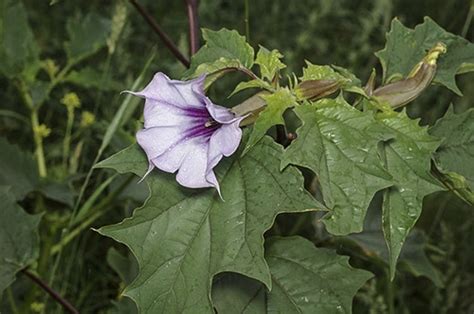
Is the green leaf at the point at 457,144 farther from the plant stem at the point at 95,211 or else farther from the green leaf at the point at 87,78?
the green leaf at the point at 87,78

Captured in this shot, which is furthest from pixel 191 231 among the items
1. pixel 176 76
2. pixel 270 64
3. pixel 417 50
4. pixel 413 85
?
pixel 176 76

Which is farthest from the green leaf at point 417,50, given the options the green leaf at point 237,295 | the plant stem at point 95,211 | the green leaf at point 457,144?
the plant stem at point 95,211

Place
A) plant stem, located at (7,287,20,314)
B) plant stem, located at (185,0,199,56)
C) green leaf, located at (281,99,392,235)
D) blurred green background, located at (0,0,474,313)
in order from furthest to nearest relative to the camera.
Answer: blurred green background, located at (0,0,474,313)
plant stem, located at (7,287,20,314)
plant stem, located at (185,0,199,56)
green leaf, located at (281,99,392,235)

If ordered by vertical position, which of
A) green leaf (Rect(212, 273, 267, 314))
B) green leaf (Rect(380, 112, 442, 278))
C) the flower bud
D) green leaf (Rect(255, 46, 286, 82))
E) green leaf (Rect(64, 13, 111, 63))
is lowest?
green leaf (Rect(64, 13, 111, 63))

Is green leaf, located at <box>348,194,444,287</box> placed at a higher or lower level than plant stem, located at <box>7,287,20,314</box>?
higher

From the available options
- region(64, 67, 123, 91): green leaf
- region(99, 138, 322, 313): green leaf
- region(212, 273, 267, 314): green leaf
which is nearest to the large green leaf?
region(212, 273, 267, 314): green leaf

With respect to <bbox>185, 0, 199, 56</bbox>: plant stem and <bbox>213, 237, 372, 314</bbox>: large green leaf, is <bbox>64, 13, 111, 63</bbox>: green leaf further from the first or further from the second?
<bbox>213, 237, 372, 314</bbox>: large green leaf

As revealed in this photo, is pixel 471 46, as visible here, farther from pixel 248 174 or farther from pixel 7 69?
pixel 7 69
